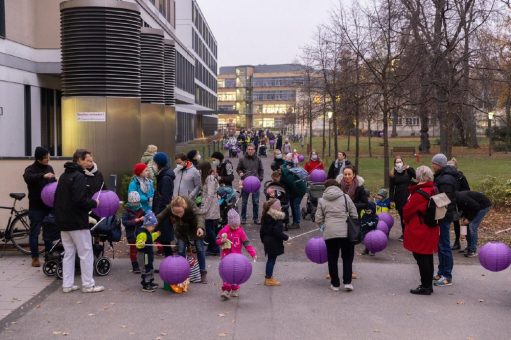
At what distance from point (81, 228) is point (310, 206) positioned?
296 inches

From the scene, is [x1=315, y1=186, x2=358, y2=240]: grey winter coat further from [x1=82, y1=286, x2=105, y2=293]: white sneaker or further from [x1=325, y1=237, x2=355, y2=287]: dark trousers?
[x1=82, y1=286, x2=105, y2=293]: white sneaker

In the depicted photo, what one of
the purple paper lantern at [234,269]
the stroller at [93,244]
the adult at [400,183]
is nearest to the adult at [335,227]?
the purple paper lantern at [234,269]

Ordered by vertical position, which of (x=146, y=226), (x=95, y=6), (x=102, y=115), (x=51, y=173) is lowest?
(x=146, y=226)

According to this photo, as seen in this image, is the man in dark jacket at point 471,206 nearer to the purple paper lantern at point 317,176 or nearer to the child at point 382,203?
the child at point 382,203

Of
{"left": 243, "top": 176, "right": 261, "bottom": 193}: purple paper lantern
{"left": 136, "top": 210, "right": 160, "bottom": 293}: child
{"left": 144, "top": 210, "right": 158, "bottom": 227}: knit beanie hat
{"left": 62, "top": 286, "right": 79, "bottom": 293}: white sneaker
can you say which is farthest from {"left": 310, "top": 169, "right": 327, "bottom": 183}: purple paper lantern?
{"left": 62, "top": 286, "right": 79, "bottom": 293}: white sneaker

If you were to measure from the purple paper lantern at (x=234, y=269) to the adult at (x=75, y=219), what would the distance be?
1862mm

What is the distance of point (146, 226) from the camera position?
28.3ft

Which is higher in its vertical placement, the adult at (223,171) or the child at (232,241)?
the adult at (223,171)

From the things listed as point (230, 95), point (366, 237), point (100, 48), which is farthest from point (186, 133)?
point (230, 95)

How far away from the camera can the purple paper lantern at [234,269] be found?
7.69 m

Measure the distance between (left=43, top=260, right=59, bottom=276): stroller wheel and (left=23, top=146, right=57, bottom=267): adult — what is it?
436 millimetres

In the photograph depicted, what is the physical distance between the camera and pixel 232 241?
8.40 metres

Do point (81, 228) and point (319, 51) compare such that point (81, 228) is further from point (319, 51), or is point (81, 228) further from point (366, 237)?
point (319, 51)

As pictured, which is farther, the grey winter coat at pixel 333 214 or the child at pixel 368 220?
the child at pixel 368 220
